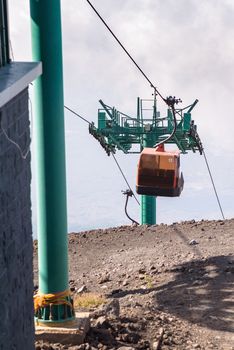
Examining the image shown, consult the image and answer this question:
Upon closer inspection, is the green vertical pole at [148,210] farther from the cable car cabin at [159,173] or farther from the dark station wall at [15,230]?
the dark station wall at [15,230]

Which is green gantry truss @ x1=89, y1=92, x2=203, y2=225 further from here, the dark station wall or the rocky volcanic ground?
the dark station wall

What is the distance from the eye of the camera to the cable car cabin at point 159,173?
45.5 feet

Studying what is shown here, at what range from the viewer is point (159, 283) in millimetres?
14312

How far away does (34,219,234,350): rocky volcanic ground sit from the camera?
10.4 meters

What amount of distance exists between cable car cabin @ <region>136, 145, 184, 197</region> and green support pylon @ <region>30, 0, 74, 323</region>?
4.47 metres

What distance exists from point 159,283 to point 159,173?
205 centimetres

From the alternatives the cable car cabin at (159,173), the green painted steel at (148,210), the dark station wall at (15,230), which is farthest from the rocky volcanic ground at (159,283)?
the green painted steel at (148,210)

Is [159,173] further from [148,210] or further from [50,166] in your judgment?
[148,210]

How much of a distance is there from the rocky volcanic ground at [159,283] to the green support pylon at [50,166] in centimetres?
67

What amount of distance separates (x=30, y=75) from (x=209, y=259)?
363 inches

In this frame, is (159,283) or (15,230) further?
(159,283)

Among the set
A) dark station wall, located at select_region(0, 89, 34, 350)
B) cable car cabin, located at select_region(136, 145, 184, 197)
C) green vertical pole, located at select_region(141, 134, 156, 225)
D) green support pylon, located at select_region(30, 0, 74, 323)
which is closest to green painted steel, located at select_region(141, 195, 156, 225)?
green vertical pole, located at select_region(141, 134, 156, 225)

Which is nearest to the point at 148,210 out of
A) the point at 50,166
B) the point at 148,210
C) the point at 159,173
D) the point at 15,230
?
the point at 148,210

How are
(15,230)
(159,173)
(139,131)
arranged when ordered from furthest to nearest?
(139,131), (159,173), (15,230)
